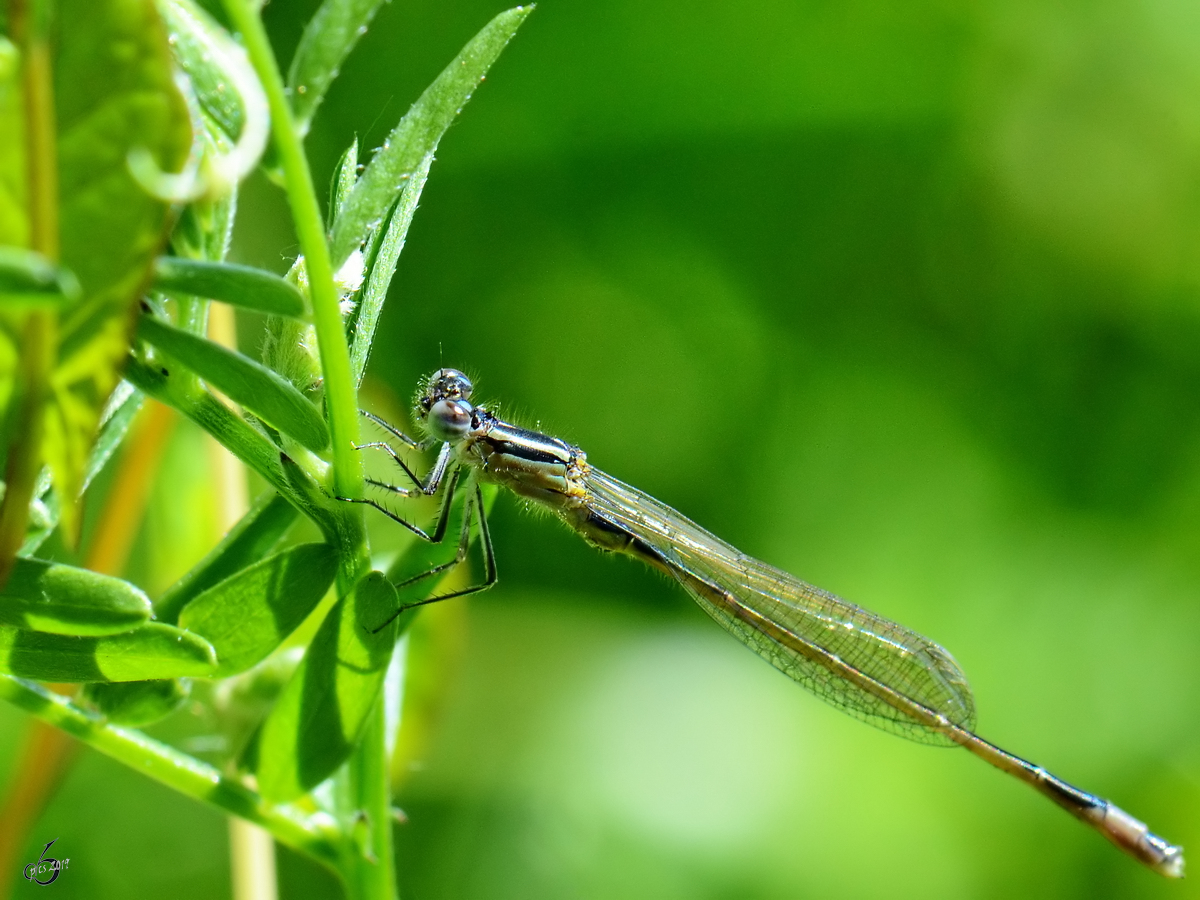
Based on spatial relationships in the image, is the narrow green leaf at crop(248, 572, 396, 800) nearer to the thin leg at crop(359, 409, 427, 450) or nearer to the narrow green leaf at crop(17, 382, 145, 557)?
the narrow green leaf at crop(17, 382, 145, 557)

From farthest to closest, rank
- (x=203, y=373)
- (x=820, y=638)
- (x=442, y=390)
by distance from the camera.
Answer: (x=820, y=638) < (x=442, y=390) < (x=203, y=373)

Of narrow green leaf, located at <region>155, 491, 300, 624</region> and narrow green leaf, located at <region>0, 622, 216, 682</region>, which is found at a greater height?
narrow green leaf, located at <region>155, 491, 300, 624</region>

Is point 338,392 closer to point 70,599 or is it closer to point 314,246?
point 314,246

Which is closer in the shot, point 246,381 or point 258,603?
point 246,381

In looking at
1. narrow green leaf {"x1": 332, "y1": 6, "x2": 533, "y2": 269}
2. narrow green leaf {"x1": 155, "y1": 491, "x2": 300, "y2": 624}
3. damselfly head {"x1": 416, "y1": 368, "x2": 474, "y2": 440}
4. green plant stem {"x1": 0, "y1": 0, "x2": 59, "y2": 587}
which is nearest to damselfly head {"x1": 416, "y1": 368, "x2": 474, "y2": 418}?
damselfly head {"x1": 416, "y1": 368, "x2": 474, "y2": 440}

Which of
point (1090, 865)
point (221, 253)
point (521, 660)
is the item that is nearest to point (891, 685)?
point (1090, 865)

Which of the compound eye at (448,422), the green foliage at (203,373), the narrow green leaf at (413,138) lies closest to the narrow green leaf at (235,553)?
the green foliage at (203,373)

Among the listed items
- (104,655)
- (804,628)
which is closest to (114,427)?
(104,655)
